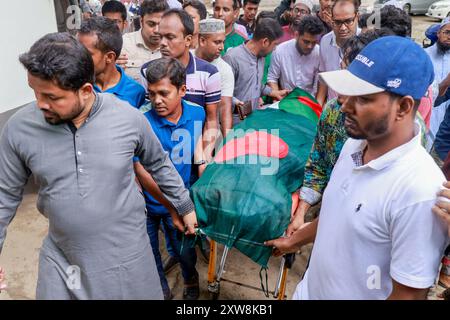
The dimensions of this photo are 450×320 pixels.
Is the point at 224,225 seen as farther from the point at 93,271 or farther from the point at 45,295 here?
the point at 45,295

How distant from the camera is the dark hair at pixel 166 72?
7.86 feet

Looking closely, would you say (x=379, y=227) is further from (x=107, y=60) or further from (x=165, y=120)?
(x=107, y=60)

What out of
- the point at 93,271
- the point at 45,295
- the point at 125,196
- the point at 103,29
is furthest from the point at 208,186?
the point at 103,29

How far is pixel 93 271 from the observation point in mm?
1722

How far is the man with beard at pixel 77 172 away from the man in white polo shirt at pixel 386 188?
2.84 feet

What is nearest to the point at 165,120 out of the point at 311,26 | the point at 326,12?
the point at 311,26

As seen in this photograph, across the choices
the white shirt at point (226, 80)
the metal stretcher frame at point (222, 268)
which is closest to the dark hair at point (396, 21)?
the white shirt at point (226, 80)

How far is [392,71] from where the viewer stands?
1.25 metres

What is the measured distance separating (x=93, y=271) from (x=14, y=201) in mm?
440

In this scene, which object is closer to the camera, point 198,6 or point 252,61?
point 252,61

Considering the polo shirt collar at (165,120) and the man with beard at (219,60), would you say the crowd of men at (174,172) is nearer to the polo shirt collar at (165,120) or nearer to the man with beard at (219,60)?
the polo shirt collar at (165,120)

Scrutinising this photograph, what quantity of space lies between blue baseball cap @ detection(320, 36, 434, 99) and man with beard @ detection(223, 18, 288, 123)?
235cm

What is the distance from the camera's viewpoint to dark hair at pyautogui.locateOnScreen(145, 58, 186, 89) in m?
2.39

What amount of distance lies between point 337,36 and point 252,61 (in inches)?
30.9
